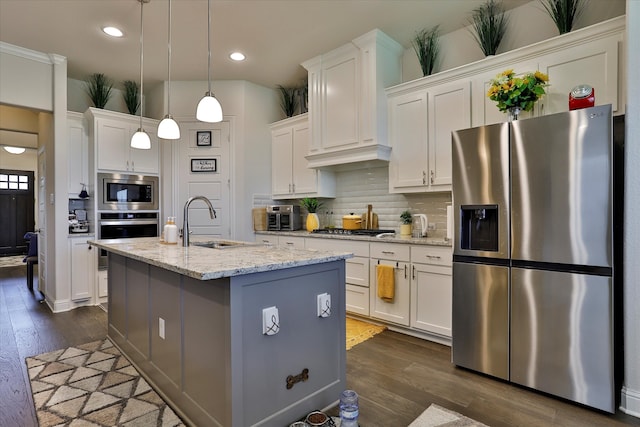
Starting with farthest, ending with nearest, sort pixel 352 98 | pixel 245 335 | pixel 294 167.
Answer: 1. pixel 294 167
2. pixel 352 98
3. pixel 245 335

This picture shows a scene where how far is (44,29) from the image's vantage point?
352 centimetres

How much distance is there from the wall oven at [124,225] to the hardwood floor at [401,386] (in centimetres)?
124

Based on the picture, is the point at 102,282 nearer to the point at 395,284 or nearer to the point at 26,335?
the point at 26,335

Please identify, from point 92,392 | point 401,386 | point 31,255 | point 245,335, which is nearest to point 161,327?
point 92,392

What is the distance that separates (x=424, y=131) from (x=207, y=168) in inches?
117

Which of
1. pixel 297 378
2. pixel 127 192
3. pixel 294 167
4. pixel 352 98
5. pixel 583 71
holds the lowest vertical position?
pixel 297 378

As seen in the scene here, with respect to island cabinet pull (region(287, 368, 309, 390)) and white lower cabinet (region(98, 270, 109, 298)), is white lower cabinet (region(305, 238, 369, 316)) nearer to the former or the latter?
island cabinet pull (region(287, 368, 309, 390))

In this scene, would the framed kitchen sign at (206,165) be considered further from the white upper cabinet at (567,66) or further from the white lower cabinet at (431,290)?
the white upper cabinet at (567,66)

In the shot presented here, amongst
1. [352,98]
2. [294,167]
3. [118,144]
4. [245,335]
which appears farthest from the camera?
[294,167]

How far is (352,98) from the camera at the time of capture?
3867 mm

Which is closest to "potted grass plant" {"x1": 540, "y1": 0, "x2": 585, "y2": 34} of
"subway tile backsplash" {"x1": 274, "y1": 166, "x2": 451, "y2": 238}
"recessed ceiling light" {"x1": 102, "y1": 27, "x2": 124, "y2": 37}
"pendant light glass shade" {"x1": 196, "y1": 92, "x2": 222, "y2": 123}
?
"subway tile backsplash" {"x1": 274, "y1": 166, "x2": 451, "y2": 238}

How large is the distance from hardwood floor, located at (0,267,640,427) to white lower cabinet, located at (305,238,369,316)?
0.44 metres

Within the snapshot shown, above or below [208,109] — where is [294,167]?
below

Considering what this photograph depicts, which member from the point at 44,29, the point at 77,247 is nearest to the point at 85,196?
the point at 77,247
